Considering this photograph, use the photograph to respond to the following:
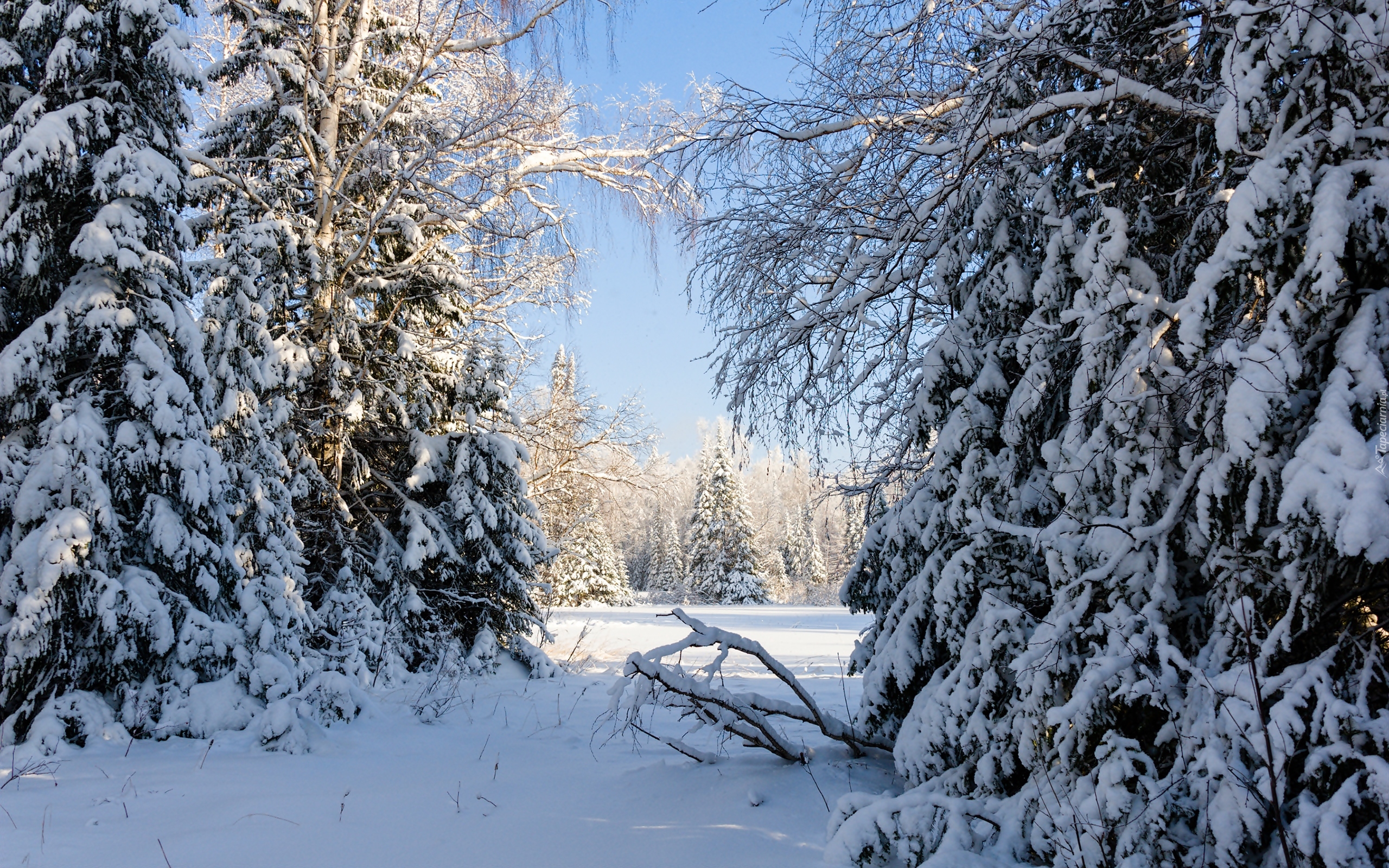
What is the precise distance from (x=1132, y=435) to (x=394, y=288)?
26.8ft

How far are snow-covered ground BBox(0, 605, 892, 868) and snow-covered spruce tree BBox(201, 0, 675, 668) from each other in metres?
2.77

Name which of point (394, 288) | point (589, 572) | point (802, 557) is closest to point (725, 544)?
point (589, 572)

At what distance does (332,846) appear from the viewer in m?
3.31

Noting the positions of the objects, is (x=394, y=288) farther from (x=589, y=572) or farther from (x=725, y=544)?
(x=725, y=544)

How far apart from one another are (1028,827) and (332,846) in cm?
301

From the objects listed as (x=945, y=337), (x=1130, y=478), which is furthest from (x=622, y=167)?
(x=1130, y=478)

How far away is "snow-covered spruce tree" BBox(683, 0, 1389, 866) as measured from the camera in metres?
2.19

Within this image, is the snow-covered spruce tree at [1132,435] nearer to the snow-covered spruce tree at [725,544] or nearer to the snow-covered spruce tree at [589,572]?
the snow-covered spruce tree at [589,572]

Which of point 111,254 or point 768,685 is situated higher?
point 111,254

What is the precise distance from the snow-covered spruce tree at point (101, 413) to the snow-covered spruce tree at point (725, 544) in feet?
99.4

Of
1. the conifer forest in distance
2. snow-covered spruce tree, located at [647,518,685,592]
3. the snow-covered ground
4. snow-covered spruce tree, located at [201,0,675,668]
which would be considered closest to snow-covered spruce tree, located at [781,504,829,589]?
snow-covered spruce tree, located at [647,518,685,592]

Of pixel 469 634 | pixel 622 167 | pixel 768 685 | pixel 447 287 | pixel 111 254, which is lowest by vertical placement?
pixel 768 685

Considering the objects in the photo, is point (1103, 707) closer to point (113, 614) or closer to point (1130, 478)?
point (1130, 478)

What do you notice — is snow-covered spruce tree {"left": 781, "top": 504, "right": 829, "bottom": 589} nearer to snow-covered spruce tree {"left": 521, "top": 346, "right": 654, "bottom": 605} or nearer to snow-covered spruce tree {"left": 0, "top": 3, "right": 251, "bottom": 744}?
snow-covered spruce tree {"left": 521, "top": 346, "right": 654, "bottom": 605}
